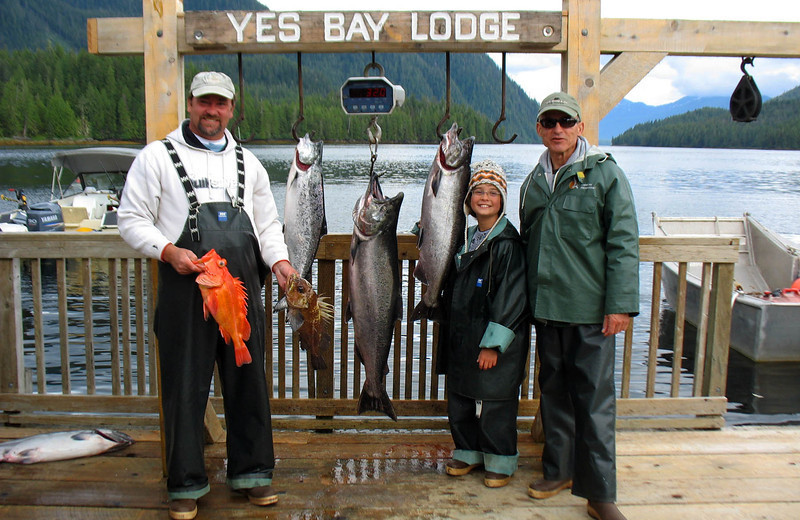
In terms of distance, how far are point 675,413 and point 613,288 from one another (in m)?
1.62

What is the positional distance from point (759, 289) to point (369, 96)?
1035cm

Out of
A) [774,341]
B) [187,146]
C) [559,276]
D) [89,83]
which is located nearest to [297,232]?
[187,146]

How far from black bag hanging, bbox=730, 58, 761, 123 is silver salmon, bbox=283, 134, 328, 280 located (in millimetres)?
2794

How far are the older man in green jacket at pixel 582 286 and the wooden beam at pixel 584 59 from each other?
631 mm

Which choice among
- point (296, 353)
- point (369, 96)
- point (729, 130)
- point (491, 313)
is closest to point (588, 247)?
point (491, 313)

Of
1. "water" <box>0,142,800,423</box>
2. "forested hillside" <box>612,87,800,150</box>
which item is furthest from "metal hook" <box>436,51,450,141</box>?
"forested hillside" <box>612,87,800,150</box>

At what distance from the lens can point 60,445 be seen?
337 cm

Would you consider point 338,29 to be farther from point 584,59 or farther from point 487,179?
point 584,59

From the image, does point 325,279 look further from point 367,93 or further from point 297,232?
point 367,93

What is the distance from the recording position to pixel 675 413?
4012mm

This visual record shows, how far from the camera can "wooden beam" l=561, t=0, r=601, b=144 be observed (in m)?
3.55

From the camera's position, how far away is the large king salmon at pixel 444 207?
317 cm

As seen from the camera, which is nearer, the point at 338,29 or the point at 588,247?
the point at 588,247

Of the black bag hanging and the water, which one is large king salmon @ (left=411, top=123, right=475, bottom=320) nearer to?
the water
